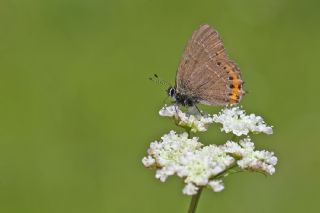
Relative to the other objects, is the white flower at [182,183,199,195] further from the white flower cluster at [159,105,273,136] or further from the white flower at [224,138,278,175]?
the white flower cluster at [159,105,273,136]

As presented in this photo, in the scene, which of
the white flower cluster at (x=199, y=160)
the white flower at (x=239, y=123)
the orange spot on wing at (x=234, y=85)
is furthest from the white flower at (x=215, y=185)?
the orange spot on wing at (x=234, y=85)

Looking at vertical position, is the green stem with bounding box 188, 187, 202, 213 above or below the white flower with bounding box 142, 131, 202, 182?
below

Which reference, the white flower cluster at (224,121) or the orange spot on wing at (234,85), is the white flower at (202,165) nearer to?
the white flower cluster at (224,121)

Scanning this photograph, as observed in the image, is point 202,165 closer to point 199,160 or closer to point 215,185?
point 199,160

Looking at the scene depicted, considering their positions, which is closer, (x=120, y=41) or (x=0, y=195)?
(x=0, y=195)

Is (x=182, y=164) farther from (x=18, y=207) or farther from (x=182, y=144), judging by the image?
(x=18, y=207)

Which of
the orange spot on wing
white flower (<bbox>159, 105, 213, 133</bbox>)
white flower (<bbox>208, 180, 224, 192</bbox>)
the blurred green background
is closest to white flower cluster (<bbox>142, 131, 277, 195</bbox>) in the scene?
white flower (<bbox>208, 180, 224, 192</bbox>)

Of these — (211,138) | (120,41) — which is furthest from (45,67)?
(211,138)

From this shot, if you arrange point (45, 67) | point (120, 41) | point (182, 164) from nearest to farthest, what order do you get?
point (182, 164), point (45, 67), point (120, 41)
